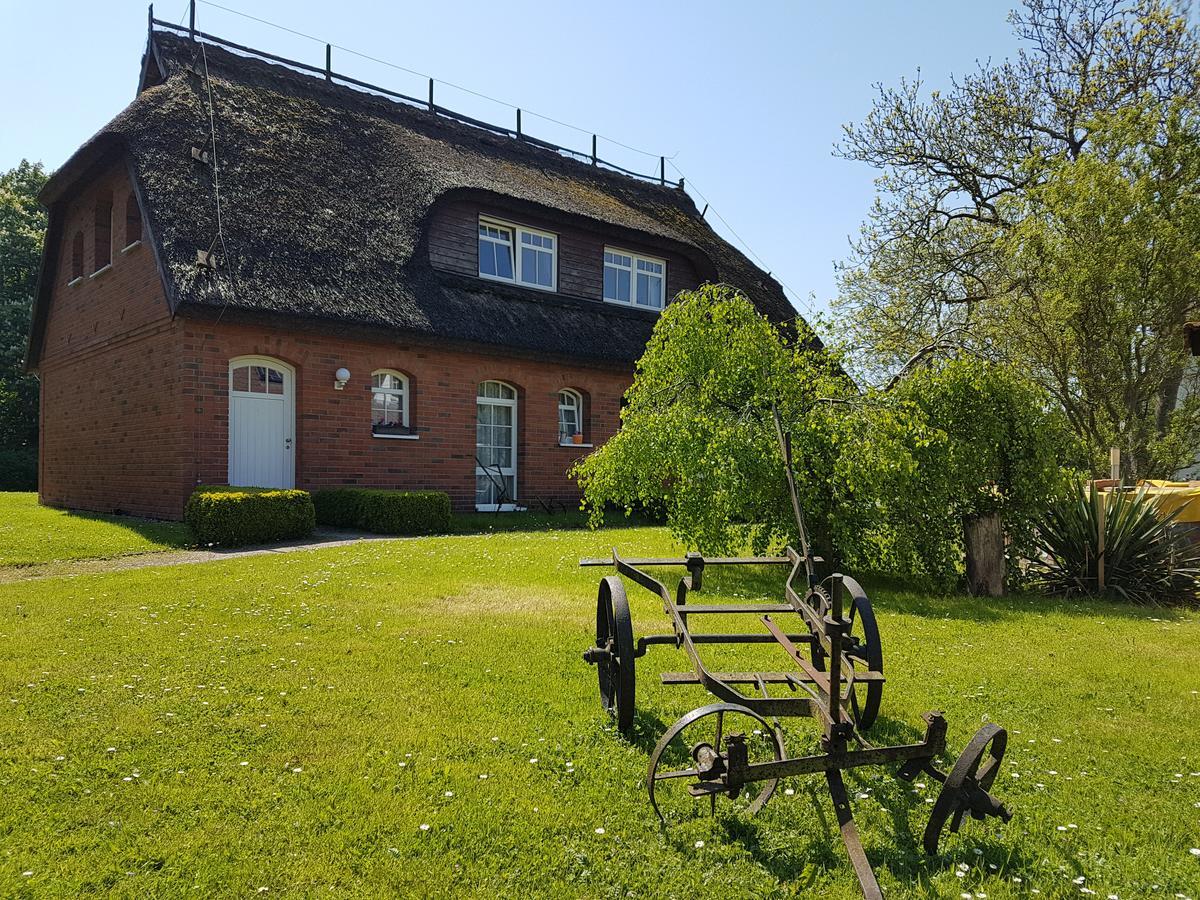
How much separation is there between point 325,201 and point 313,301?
2.73 m

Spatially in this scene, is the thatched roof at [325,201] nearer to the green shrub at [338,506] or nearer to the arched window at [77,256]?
the arched window at [77,256]

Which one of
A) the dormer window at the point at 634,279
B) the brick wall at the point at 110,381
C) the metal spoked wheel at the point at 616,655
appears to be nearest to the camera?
the metal spoked wheel at the point at 616,655

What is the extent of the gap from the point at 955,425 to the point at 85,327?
16.5 meters

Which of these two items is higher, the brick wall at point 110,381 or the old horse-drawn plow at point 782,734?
the brick wall at point 110,381

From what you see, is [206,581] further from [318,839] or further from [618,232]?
[618,232]

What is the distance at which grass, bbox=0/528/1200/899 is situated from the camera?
2824 mm

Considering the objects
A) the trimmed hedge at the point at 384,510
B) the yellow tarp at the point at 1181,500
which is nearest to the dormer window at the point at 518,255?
the trimmed hedge at the point at 384,510

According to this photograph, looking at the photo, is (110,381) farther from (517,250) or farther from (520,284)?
(517,250)

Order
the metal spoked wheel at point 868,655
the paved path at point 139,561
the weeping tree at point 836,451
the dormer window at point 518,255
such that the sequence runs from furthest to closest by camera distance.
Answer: the dormer window at point 518,255 → the paved path at point 139,561 → the weeping tree at point 836,451 → the metal spoked wheel at point 868,655

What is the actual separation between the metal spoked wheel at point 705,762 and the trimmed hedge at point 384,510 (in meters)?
9.11

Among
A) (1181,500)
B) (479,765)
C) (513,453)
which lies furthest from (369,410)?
(1181,500)

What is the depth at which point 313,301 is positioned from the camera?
43.6ft

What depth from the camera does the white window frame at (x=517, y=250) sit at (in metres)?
17.2

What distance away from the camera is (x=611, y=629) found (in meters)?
4.50
